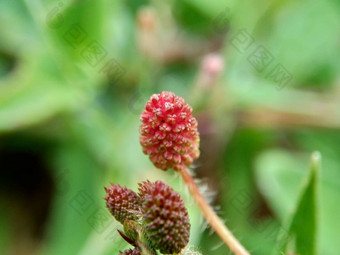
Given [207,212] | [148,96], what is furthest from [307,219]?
[148,96]

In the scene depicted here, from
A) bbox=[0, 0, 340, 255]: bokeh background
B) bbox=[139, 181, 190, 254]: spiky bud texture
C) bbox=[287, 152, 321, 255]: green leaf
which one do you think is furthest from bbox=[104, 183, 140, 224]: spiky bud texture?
bbox=[0, 0, 340, 255]: bokeh background

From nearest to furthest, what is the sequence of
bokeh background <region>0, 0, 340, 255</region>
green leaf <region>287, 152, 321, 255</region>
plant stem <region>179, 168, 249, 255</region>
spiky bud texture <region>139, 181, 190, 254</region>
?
spiky bud texture <region>139, 181, 190, 254</region> < plant stem <region>179, 168, 249, 255</region> < green leaf <region>287, 152, 321, 255</region> < bokeh background <region>0, 0, 340, 255</region>

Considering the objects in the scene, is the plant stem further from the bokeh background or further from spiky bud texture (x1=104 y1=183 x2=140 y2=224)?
the bokeh background

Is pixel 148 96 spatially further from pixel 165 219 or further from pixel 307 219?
pixel 165 219

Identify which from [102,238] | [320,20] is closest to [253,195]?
[102,238]

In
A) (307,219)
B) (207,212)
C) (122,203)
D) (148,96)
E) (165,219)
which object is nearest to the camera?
(165,219)

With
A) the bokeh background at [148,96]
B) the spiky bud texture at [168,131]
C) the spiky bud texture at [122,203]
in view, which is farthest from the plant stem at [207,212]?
the bokeh background at [148,96]

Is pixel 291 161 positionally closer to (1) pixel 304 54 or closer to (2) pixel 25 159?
(1) pixel 304 54
